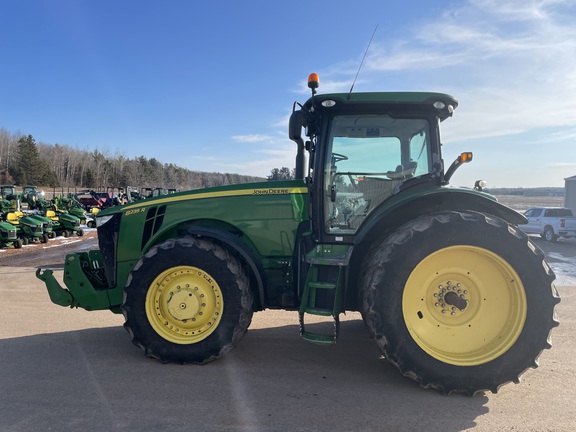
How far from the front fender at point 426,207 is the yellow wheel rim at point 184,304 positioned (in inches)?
58.9

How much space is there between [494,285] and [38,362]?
4.30 meters

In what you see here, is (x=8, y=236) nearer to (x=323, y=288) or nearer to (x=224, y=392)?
(x=224, y=392)

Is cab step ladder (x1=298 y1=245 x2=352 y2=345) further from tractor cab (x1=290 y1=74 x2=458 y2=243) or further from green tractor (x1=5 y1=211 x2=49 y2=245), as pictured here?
green tractor (x1=5 y1=211 x2=49 y2=245)

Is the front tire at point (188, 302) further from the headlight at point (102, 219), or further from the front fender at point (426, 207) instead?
the front fender at point (426, 207)

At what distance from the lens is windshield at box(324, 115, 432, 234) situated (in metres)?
3.71

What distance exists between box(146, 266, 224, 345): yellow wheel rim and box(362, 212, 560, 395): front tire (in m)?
1.46

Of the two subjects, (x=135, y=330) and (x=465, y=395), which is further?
(x=135, y=330)

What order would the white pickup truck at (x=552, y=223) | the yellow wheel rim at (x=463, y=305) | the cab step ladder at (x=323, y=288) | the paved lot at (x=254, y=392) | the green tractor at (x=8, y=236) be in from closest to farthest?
the paved lot at (x=254, y=392), the yellow wheel rim at (x=463, y=305), the cab step ladder at (x=323, y=288), the green tractor at (x=8, y=236), the white pickup truck at (x=552, y=223)

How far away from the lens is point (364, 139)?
12.3 feet

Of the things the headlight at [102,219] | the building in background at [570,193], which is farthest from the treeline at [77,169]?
the headlight at [102,219]

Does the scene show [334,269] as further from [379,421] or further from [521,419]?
[521,419]

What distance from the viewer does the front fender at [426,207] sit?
135 inches

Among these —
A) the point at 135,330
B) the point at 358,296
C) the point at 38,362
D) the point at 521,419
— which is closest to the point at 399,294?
the point at 358,296

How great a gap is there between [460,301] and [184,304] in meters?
2.48
